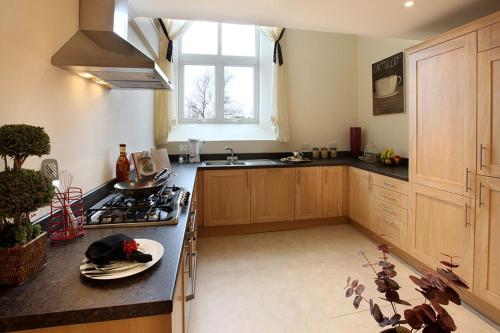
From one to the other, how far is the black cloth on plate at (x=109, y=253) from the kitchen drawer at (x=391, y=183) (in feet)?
7.84

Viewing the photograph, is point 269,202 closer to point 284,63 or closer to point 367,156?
point 367,156

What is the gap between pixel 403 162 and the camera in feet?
10.7

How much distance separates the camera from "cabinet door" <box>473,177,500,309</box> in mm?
1712

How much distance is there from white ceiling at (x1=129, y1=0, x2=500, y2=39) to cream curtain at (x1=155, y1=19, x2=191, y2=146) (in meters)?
1.25

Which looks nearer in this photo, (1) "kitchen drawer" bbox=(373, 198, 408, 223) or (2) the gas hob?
(2) the gas hob

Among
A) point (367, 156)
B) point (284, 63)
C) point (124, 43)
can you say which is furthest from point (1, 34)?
point (367, 156)

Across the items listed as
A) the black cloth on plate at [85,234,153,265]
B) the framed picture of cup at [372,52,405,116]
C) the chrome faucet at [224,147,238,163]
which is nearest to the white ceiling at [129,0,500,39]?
the framed picture of cup at [372,52,405,116]

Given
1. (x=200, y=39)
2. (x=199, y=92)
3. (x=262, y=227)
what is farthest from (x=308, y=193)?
(x=200, y=39)

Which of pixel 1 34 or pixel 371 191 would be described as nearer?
pixel 1 34

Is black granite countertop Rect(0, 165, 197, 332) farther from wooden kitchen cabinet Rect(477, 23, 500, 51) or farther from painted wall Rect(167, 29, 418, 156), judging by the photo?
painted wall Rect(167, 29, 418, 156)

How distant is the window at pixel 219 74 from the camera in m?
4.03

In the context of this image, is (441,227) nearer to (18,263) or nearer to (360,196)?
(360,196)

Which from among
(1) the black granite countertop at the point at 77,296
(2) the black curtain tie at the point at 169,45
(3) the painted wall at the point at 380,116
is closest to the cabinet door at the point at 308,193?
(3) the painted wall at the point at 380,116

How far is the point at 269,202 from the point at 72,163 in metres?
2.32
